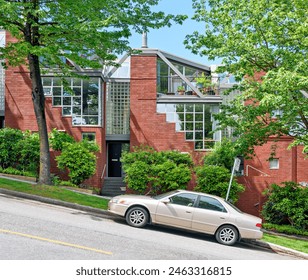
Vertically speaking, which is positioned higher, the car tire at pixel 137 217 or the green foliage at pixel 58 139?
the green foliage at pixel 58 139

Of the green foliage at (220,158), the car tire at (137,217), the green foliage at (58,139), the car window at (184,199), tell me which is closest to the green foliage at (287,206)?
the green foliage at (220,158)

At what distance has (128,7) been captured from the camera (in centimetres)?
1442

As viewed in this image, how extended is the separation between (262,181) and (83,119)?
9474 mm

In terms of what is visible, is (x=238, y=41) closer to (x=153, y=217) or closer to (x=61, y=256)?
(x=153, y=217)

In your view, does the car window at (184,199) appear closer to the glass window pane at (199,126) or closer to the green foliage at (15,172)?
the green foliage at (15,172)

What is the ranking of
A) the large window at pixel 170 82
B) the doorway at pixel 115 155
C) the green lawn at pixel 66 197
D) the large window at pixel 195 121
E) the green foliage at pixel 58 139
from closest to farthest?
1. the green lawn at pixel 66 197
2. the green foliage at pixel 58 139
3. the large window at pixel 195 121
4. the large window at pixel 170 82
5. the doorway at pixel 115 155

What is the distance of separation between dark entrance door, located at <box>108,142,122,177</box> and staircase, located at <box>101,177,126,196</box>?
43.6 inches

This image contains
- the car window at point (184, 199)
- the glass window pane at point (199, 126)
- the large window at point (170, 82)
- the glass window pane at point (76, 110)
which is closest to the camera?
the car window at point (184, 199)

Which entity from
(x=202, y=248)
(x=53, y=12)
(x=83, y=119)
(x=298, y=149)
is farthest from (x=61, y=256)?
(x=298, y=149)

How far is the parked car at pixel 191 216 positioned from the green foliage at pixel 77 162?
6838mm

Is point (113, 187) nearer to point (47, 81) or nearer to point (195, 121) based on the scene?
point (195, 121)

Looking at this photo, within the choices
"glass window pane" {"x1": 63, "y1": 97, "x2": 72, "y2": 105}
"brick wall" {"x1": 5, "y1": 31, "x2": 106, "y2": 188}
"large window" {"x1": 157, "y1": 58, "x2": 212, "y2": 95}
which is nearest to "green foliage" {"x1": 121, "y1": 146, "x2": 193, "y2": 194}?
"brick wall" {"x1": 5, "y1": 31, "x2": 106, "y2": 188}

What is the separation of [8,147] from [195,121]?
9501 mm

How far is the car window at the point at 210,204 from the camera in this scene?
39.6ft
